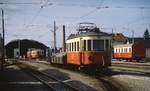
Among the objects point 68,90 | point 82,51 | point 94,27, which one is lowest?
point 68,90

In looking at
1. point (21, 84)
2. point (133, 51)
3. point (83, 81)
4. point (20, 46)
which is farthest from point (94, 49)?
point (20, 46)

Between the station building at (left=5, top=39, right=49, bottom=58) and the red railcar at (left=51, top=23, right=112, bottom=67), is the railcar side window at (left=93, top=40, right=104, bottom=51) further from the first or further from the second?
the station building at (left=5, top=39, right=49, bottom=58)

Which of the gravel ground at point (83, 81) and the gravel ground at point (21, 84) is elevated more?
the gravel ground at point (83, 81)

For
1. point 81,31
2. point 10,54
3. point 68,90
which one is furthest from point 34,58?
point 68,90

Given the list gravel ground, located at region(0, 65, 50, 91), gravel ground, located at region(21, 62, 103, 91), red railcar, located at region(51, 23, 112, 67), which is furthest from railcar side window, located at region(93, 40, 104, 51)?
gravel ground, located at region(0, 65, 50, 91)

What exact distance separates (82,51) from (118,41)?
255 ft

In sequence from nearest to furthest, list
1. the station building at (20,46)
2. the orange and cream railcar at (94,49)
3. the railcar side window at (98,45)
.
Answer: the orange and cream railcar at (94,49) → the railcar side window at (98,45) → the station building at (20,46)

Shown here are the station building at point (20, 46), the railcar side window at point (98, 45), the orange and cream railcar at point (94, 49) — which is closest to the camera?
the orange and cream railcar at point (94, 49)

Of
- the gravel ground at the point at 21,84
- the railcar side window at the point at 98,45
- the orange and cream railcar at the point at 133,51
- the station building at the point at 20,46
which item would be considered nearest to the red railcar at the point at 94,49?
the railcar side window at the point at 98,45

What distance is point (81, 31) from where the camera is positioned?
88.8 feet

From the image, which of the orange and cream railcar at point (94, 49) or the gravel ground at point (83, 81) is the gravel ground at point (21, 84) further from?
the orange and cream railcar at point (94, 49)

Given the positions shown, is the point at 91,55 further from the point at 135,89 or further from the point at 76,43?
the point at 135,89

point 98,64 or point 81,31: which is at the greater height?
point 81,31

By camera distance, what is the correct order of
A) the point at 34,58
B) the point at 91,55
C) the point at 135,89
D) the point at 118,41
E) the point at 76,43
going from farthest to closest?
the point at 118,41 → the point at 34,58 → the point at 76,43 → the point at 91,55 → the point at 135,89
